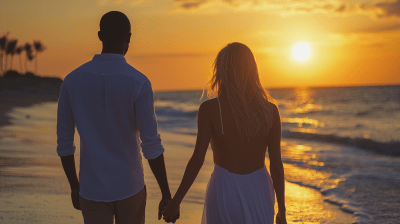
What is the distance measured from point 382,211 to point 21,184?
624cm

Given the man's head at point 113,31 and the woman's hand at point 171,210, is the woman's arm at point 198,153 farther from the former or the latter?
the man's head at point 113,31

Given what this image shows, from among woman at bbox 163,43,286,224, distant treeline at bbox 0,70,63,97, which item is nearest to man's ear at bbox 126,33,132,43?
woman at bbox 163,43,286,224

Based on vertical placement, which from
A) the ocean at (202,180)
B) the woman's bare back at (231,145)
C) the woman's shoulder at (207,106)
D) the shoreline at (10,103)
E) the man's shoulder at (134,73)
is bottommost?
the shoreline at (10,103)

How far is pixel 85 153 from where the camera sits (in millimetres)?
2217

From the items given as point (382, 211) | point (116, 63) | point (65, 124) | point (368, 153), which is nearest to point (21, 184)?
point (65, 124)

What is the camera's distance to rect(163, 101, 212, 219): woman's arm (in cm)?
245

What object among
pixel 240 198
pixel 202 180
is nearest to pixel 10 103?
pixel 202 180

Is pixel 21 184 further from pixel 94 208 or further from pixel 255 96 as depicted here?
pixel 255 96

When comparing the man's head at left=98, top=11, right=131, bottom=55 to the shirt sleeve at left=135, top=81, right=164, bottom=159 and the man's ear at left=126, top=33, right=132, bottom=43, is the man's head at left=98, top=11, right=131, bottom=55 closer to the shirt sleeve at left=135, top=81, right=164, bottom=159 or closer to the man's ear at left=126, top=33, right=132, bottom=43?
the man's ear at left=126, top=33, right=132, bottom=43

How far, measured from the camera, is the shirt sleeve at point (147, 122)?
7.19 ft

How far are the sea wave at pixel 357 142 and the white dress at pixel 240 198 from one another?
13.0m

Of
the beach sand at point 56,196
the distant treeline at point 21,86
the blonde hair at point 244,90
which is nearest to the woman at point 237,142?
the blonde hair at point 244,90

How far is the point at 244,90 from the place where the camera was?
8.07 feet

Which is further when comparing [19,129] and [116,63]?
[19,129]
